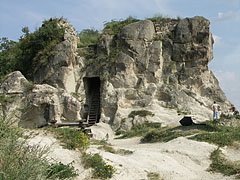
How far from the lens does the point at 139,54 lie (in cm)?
1841

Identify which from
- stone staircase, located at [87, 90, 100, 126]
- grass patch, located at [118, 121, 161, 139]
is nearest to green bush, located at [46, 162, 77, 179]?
grass patch, located at [118, 121, 161, 139]

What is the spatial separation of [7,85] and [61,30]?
5.66 meters

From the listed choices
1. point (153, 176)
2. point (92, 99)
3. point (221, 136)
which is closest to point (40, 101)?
point (92, 99)

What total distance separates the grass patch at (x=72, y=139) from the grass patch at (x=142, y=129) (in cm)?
602

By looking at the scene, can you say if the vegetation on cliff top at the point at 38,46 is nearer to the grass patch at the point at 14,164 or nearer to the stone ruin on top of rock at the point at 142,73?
the stone ruin on top of rock at the point at 142,73

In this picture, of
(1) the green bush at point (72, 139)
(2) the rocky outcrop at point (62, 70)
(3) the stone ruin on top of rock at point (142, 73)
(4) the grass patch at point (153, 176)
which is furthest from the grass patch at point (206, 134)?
(2) the rocky outcrop at point (62, 70)

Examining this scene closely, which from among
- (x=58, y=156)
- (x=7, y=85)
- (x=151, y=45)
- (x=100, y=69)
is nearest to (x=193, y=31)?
(x=151, y=45)

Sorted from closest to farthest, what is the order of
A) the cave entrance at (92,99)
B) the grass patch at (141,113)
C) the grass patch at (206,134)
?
the grass patch at (206,134) → the grass patch at (141,113) → the cave entrance at (92,99)

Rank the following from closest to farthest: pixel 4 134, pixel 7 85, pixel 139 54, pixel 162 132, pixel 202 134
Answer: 1. pixel 4 134
2. pixel 202 134
3. pixel 162 132
4. pixel 7 85
5. pixel 139 54

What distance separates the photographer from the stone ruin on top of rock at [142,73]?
17.2 m

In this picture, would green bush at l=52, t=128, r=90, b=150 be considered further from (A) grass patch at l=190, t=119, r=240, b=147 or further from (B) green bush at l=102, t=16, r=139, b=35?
(B) green bush at l=102, t=16, r=139, b=35

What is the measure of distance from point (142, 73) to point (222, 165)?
10736 mm

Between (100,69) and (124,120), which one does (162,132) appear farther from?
(100,69)

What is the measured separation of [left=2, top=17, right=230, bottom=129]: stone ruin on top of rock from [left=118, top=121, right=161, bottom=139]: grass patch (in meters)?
1.12
